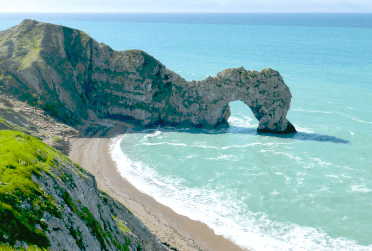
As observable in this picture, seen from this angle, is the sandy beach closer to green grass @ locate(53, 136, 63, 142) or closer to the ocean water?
the ocean water

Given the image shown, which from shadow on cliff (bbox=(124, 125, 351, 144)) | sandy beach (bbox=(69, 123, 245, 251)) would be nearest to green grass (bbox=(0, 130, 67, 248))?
sandy beach (bbox=(69, 123, 245, 251))

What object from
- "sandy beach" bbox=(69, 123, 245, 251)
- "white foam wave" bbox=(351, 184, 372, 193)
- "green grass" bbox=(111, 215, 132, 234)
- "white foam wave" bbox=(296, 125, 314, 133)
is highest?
"white foam wave" bbox=(296, 125, 314, 133)

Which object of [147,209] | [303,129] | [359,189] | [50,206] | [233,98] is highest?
[233,98]

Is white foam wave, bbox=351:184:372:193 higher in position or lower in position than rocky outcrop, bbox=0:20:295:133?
lower

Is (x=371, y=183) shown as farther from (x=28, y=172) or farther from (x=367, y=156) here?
(x=28, y=172)

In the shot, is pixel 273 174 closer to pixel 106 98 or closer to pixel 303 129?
pixel 303 129

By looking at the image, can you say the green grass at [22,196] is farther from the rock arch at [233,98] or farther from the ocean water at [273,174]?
the rock arch at [233,98]

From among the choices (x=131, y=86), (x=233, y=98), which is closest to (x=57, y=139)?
(x=131, y=86)
